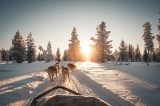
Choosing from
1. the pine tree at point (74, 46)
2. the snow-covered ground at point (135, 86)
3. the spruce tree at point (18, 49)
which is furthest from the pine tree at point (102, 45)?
the snow-covered ground at point (135, 86)

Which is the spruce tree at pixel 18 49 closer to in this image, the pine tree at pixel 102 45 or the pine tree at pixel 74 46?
the pine tree at pixel 74 46

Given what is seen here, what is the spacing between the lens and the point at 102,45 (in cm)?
6244

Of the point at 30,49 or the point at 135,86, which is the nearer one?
the point at 135,86

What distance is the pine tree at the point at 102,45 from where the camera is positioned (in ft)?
205

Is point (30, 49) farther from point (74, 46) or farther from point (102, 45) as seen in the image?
point (102, 45)

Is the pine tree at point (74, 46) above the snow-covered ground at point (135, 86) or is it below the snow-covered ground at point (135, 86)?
above

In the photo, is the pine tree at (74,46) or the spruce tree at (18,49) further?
the pine tree at (74,46)

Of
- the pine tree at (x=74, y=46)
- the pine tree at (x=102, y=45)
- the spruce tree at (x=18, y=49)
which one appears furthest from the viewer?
the pine tree at (x=74, y=46)

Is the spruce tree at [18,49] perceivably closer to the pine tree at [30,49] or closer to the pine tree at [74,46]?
the pine tree at [30,49]

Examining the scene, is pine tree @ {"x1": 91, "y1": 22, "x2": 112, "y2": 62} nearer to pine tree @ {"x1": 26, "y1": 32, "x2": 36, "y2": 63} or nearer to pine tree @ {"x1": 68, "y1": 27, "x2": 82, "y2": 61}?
pine tree @ {"x1": 68, "y1": 27, "x2": 82, "y2": 61}

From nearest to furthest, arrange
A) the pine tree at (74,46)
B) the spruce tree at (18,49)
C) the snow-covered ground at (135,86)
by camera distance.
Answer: the snow-covered ground at (135,86)
the spruce tree at (18,49)
the pine tree at (74,46)

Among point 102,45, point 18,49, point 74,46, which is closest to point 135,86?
point 102,45

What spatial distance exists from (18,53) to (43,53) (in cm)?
6570

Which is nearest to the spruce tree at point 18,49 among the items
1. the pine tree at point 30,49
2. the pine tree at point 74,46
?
the pine tree at point 30,49
